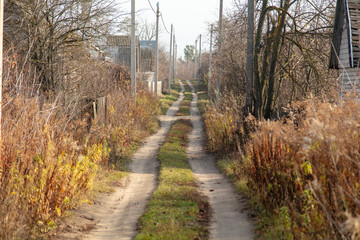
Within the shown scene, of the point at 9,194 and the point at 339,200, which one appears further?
the point at 9,194

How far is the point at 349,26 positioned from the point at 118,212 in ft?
26.4

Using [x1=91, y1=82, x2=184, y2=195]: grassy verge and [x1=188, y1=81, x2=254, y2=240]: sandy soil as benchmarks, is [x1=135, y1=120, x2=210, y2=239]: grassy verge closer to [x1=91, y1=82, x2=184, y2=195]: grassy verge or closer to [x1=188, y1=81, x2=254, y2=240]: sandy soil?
[x1=188, y1=81, x2=254, y2=240]: sandy soil

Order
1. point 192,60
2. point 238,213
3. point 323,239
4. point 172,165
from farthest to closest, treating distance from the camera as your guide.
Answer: point 192,60 → point 172,165 → point 238,213 → point 323,239

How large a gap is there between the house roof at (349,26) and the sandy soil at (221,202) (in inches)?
189

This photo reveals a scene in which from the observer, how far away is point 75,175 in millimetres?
6934

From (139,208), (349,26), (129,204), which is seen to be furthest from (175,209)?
(349,26)

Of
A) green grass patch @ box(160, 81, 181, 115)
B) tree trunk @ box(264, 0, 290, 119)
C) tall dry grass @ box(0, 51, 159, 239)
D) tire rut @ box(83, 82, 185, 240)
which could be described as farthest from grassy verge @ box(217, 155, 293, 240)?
green grass patch @ box(160, 81, 181, 115)

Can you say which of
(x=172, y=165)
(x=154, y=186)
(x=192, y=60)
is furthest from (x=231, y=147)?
(x=192, y=60)

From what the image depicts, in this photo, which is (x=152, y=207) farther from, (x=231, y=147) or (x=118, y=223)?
(x=231, y=147)

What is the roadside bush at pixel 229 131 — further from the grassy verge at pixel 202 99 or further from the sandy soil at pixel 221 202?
the grassy verge at pixel 202 99

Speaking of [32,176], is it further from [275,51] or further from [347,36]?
[347,36]

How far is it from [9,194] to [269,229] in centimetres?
374

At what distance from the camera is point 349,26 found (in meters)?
11.1

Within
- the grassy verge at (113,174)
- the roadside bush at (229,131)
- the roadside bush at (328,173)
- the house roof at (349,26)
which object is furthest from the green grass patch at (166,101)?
the roadside bush at (328,173)
